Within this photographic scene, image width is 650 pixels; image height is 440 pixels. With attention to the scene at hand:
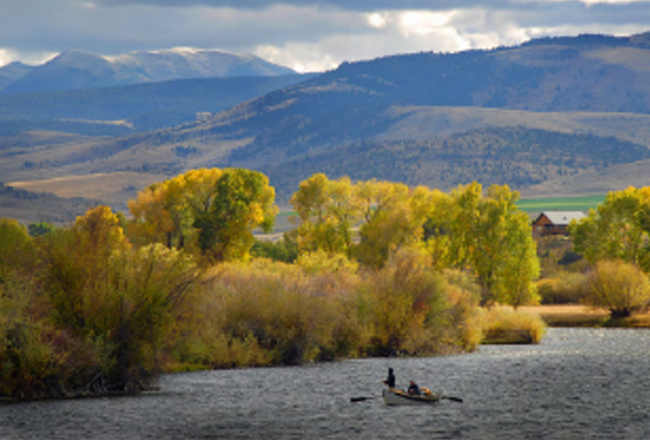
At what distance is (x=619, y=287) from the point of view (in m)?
124

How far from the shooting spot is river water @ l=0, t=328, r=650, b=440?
50344mm

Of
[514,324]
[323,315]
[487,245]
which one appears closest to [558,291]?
[487,245]

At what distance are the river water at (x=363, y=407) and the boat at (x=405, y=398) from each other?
644 millimetres

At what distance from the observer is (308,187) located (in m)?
125

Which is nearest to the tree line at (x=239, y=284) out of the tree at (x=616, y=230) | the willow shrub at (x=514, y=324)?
the willow shrub at (x=514, y=324)

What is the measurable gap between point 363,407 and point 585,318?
78878 millimetres

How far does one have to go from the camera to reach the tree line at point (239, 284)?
58.7m

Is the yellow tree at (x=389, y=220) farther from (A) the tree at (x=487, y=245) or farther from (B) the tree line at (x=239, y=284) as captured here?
(A) the tree at (x=487, y=245)

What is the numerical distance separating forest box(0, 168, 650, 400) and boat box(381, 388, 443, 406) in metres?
14.1

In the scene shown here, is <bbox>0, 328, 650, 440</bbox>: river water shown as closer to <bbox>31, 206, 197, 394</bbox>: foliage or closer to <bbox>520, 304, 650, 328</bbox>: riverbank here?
<bbox>31, 206, 197, 394</bbox>: foliage

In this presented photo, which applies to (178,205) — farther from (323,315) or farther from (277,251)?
(277,251)

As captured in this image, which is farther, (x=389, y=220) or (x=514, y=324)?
(x=389, y=220)

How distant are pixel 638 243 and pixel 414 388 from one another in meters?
86.5

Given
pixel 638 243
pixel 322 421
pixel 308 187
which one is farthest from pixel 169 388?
pixel 638 243
